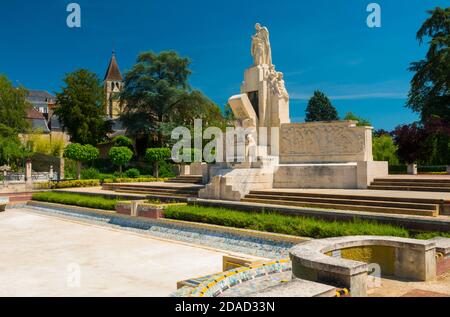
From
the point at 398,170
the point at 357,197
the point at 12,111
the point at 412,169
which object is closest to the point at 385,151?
the point at 398,170

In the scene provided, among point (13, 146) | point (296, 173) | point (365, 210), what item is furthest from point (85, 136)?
point (365, 210)

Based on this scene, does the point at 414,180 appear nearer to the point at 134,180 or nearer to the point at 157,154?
the point at 134,180

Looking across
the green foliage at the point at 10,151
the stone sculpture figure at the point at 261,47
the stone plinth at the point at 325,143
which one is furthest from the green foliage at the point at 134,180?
the stone plinth at the point at 325,143

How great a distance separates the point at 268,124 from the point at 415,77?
2113 centimetres

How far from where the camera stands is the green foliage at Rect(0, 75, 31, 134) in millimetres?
49844

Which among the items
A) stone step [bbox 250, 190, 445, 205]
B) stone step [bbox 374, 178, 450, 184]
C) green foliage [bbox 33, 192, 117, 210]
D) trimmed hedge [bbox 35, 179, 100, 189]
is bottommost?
green foliage [bbox 33, 192, 117, 210]

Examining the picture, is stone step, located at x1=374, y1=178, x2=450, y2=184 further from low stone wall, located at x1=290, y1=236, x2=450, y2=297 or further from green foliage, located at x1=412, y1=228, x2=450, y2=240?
low stone wall, located at x1=290, y1=236, x2=450, y2=297

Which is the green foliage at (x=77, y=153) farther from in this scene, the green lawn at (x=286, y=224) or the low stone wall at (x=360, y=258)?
the low stone wall at (x=360, y=258)

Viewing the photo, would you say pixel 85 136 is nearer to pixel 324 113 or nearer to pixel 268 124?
pixel 268 124

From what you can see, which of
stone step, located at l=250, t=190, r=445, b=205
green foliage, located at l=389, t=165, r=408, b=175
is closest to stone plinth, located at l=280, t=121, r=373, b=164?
stone step, located at l=250, t=190, r=445, b=205

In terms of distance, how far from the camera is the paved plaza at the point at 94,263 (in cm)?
675

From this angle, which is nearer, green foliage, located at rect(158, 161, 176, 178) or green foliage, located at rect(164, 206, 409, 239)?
green foliage, located at rect(164, 206, 409, 239)

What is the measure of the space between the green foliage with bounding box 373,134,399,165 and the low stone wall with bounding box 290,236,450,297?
111 ft

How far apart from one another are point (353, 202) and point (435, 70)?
24905mm
